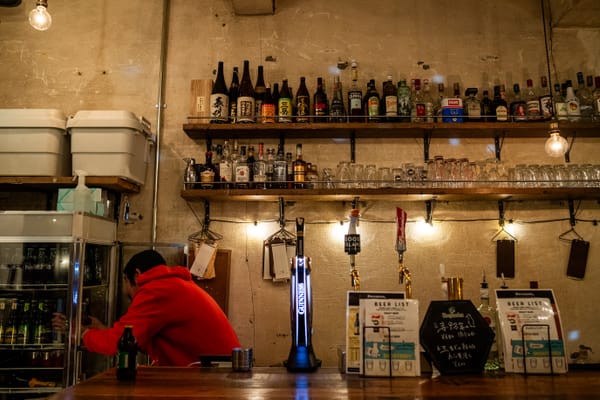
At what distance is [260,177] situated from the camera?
3092 millimetres

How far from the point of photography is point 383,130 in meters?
3.24

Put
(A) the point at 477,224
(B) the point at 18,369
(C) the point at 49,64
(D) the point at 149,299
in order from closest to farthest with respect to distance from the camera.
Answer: (D) the point at 149,299 < (B) the point at 18,369 < (A) the point at 477,224 < (C) the point at 49,64

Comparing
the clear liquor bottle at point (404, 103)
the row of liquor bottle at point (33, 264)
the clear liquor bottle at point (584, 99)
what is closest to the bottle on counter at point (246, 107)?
the clear liquor bottle at point (404, 103)

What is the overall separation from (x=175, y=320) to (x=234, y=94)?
69.2 inches

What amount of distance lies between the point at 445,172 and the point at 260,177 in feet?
4.03

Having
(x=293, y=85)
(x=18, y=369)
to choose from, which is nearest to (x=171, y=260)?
(x=18, y=369)

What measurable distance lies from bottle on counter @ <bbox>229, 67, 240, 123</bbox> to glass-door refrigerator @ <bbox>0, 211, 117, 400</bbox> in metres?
1.10

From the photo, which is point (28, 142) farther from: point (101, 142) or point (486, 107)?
point (486, 107)

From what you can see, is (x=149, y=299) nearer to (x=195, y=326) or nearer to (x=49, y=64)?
(x=195, y=326)

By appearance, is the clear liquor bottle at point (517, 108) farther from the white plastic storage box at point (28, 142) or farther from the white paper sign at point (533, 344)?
the white plastic storage box at point (28, 142)

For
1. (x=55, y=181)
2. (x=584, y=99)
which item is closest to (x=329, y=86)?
(x=584, y=99)

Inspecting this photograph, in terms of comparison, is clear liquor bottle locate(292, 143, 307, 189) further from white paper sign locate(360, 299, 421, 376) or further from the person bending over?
white paper sign locate(360, 299, 421, 376)

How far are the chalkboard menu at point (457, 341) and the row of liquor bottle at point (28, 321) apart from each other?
2158 millimetres

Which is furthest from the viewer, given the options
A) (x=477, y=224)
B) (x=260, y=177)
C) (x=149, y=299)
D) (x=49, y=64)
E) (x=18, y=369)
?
(x=49, y=64)
